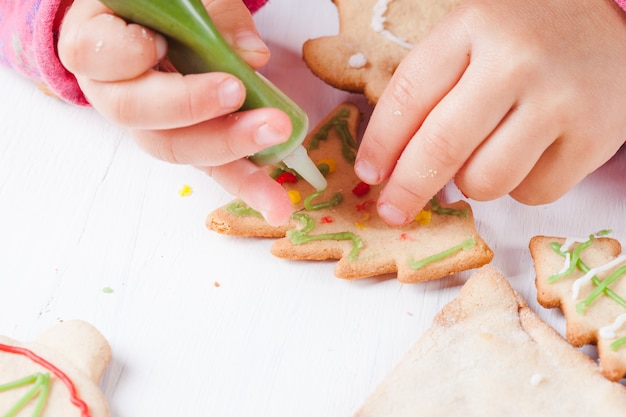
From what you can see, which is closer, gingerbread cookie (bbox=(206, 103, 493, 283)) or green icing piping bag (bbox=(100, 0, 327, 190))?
green icing piping bag (bbox=(100, 0, 327, 190))

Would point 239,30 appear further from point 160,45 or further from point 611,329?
point 611,329

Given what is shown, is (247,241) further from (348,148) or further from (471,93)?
(471,93)

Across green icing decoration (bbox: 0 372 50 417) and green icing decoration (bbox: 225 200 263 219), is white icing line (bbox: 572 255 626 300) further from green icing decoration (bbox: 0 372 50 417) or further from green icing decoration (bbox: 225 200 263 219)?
green icing decoration (bbox: 0 372 50 417)

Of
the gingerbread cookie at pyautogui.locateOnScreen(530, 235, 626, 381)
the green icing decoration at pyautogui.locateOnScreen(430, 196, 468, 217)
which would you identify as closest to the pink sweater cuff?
the green icing decoration at pyautogui.locateOnScreen(430, 196, 468, 217)

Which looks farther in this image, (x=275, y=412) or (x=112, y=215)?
(x=112, y=215)

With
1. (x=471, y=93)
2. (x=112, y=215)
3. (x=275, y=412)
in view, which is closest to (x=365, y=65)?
(x=471, y=93)

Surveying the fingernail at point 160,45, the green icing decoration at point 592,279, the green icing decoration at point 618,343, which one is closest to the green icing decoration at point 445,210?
the green icing decoration at point 592,279

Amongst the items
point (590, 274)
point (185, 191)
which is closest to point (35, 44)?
point (185, 191)
